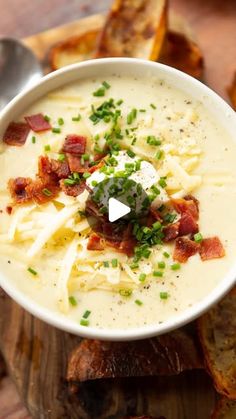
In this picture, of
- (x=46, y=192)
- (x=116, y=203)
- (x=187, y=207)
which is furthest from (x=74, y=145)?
(x=187, y=207)

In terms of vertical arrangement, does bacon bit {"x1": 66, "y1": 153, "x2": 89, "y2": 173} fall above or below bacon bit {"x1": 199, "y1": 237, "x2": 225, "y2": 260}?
above

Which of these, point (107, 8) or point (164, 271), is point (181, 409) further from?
point (107, 8)

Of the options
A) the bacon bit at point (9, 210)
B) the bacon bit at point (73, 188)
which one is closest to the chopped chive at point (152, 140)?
the bacon bit at point (73, 188)

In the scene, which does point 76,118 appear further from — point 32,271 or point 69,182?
point 32,271

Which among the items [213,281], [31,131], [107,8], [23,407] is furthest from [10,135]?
[107,8]

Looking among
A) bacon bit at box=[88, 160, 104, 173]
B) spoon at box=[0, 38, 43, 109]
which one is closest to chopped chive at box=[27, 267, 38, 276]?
bacon bit at box=[88, 160, 104, 173]

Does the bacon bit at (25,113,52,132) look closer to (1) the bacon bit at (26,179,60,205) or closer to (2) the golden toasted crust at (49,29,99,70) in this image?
(1) the bacon bit at (26,179,60,205)

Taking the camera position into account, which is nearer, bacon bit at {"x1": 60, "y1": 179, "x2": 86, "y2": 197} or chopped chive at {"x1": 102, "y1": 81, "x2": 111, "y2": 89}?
bacon bit at {"x1": 60, "y1": 179, "x2": 86, "y2": 197}
